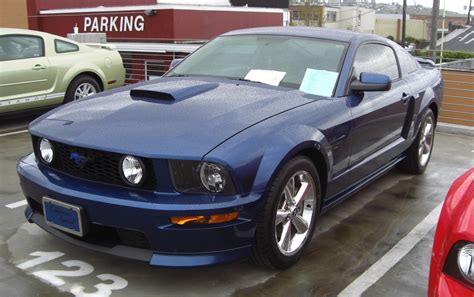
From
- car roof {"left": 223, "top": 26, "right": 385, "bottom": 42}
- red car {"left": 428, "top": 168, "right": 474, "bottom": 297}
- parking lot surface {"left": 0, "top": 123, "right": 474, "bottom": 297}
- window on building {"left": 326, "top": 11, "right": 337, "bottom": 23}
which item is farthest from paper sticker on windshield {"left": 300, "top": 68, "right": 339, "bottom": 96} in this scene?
window on building {"left": 326, "top": 11, "right": 337, "bottom": 23}

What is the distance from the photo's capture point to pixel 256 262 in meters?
3.25

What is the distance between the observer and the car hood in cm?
293

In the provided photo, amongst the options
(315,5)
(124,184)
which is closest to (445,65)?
(124,184)

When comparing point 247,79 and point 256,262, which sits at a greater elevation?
point 247,79

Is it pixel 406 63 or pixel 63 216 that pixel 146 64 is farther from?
pixel 63 216

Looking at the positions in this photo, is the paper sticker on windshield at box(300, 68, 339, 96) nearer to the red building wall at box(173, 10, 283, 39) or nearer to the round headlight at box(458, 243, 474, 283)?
the round headlight at box(458, 243, 474, 283)

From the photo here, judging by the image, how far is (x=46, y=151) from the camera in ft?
11.0

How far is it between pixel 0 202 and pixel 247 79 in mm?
2343

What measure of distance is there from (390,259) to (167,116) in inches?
70.3

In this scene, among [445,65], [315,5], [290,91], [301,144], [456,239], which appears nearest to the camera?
[456,239]

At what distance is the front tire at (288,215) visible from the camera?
3.06 meters

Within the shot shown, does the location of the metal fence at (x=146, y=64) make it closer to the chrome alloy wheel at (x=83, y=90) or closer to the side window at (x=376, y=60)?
the chrome alloy wheel at (x=83, y=90)

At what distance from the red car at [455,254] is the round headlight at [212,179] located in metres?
1.13

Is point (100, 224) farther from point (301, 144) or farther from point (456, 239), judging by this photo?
point (456, 239)
